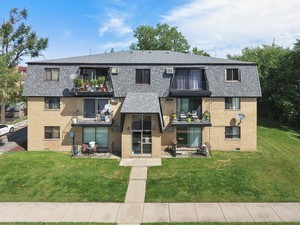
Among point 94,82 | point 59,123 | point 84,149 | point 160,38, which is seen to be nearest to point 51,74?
point 94,82

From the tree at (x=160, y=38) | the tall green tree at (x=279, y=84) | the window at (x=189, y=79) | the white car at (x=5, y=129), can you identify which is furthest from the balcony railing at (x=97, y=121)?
the tree at (x=160, y=38)

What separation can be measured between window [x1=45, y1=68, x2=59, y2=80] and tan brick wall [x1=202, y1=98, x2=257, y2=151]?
48.3 ft

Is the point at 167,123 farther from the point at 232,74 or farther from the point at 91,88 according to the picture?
the point at 232,74

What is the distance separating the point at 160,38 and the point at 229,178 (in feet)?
136

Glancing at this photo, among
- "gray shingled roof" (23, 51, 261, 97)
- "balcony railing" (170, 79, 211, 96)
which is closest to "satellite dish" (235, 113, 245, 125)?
"gray shingled roof" (23, 51, 261, 97)

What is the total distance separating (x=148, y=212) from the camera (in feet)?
50.6

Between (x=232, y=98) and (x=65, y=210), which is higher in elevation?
(x=232, y=98)

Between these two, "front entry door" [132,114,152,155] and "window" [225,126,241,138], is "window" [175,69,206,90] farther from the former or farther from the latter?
"window" [225,126,241,138]

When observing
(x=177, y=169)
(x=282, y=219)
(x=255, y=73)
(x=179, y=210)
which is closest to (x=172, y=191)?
(x=179, y=210)

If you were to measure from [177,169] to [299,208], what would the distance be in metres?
8.77

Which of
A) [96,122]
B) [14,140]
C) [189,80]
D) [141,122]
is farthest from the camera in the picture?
[14,140]

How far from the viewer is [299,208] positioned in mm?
15852

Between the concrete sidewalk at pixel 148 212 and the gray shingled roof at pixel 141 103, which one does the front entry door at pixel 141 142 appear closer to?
the gray shingled roof at pixel 141 103

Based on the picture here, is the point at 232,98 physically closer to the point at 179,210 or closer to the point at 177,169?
the point at 177,169
